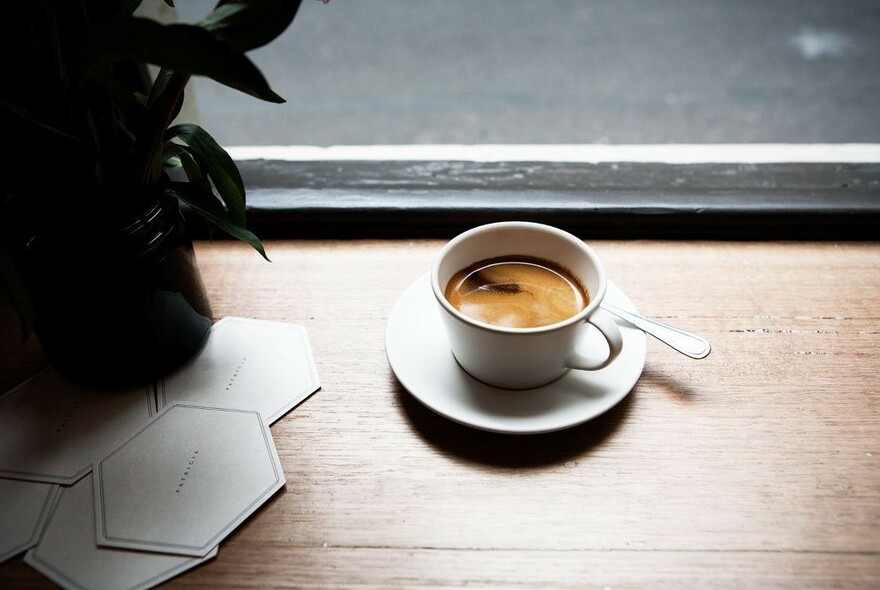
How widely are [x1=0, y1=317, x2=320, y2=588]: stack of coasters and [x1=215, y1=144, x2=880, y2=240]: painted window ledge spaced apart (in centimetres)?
18

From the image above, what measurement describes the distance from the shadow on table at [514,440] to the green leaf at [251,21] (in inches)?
11.6

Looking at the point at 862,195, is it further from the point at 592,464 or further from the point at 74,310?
the point at 74,310

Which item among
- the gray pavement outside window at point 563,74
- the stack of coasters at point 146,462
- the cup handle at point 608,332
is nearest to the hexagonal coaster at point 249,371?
the stack of coasters at point 146,462

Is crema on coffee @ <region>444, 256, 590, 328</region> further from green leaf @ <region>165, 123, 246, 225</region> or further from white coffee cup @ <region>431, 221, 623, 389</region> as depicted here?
green leaf @ <region>165, 123, 246, 225</region>

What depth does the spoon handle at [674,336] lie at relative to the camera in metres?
0.55

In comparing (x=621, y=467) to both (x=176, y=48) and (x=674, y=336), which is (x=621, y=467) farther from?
(x=176, y=48)

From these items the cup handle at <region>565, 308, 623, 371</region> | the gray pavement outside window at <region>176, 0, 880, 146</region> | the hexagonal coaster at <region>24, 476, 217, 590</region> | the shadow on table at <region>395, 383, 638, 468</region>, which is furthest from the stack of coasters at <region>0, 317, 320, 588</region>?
the gray pavement outside window at <region>176, 0, 880, 146</region>

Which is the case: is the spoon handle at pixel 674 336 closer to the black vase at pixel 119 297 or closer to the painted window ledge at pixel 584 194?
the painted window ledge at pixel 584 194

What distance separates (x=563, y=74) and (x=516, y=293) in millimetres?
1254

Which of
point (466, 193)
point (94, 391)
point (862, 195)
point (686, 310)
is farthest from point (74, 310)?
point (862, 195)

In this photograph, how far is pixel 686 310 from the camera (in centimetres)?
62

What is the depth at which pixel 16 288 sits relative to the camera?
0.41 meters

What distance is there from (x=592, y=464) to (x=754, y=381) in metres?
0.17

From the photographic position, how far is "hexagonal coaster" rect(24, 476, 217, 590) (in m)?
0.43
